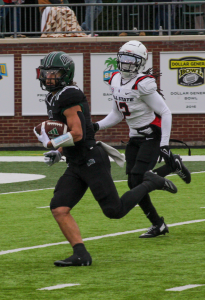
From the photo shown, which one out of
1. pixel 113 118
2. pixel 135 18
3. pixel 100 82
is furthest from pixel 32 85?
pixel 113 118

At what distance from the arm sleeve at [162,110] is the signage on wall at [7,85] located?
14401 millimetres

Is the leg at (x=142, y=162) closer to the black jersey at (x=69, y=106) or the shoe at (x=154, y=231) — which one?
the shoe at (x=154, y=231)

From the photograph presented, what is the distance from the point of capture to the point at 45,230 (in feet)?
23.4

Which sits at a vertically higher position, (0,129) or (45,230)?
(0,129)

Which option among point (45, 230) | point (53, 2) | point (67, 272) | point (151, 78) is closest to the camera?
point (67, 272)

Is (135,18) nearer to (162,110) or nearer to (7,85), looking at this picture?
(7,85)

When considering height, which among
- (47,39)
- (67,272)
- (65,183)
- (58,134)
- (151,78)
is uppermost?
(47,39)

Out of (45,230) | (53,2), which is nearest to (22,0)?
(53,2)

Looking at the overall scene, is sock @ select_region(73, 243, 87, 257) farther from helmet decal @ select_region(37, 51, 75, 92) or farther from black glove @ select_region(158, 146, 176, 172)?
black glove @ select_region(158, 146, 176, 172)

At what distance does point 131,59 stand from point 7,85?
14.3m

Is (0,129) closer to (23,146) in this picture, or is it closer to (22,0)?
(23,146)

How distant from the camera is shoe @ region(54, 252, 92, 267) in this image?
5.26 metres

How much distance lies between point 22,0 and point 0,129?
404 cm

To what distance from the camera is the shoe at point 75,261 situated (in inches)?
207
